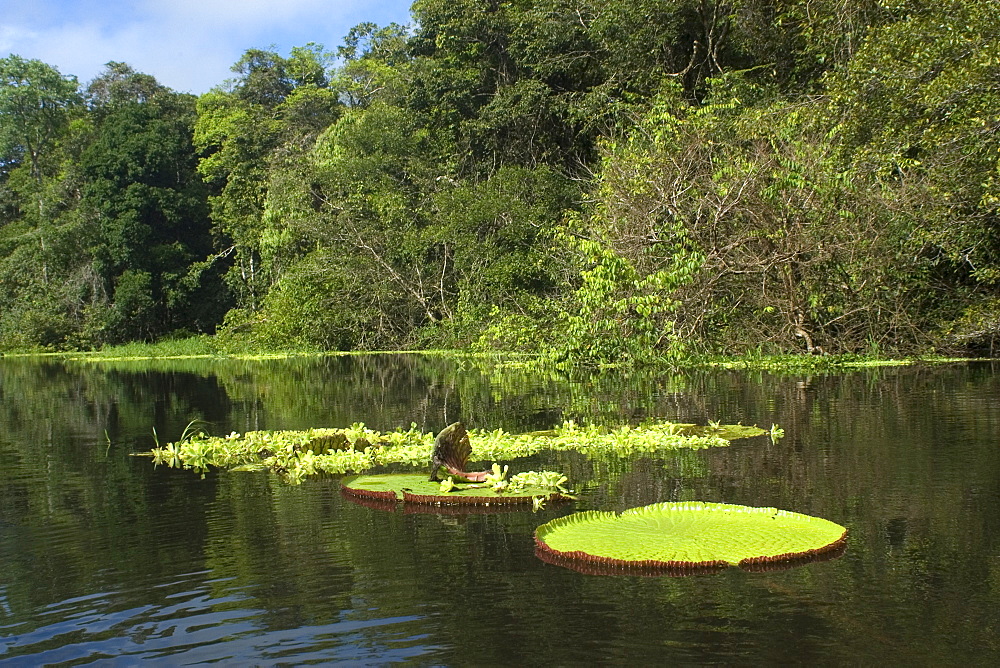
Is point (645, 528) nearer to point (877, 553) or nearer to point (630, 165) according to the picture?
point (877, 553)

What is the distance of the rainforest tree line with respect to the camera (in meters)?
15.1

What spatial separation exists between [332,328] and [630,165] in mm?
14806

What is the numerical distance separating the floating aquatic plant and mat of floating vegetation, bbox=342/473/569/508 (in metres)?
1.03

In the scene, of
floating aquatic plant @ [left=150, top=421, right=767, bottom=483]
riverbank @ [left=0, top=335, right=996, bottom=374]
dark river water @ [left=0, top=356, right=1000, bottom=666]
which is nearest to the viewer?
dark river water @ [left=0, top=356, right=1000, bottom=666]

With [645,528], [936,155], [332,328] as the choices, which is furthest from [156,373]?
[645,528]

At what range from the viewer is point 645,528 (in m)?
5.48

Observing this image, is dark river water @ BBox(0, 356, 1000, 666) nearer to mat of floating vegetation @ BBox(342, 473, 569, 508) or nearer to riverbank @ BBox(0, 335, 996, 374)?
mat of floating vegetation @ BBox(342, 473, 569, 508)

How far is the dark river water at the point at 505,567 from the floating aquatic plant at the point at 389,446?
1.24ft

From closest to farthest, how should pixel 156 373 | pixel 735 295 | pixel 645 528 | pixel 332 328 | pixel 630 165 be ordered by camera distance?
pixel 645 528 → pixel 735 295 → pixel 630 165 → pixel 156 373 → pixel 332 328

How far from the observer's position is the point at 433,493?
673 cm

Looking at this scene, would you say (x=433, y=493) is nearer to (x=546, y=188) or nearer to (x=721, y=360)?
(x=721, y=360)

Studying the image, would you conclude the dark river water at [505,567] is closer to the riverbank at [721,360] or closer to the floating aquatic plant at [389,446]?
the floating aquatic plant at [389,446]

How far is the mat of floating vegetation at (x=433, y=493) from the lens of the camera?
6.61 metres

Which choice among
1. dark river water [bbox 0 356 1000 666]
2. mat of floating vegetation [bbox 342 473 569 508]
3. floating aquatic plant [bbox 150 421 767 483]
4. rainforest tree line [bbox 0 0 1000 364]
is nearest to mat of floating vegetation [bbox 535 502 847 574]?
dark river water [bbox 0 356 1000 666]
